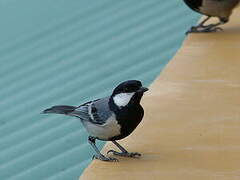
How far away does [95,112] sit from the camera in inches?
208

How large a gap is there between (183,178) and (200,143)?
55 centimetres

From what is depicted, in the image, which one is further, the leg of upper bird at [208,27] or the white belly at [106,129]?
the leg of upper bird at [208,27]

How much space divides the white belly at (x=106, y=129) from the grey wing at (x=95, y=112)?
0.03 meters

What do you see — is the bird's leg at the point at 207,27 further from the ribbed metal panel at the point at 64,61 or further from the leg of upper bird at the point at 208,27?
the ribbed metal panel at the point at 64,61

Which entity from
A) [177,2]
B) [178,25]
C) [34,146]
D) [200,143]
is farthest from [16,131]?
[177,2]

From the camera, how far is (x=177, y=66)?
6.96m

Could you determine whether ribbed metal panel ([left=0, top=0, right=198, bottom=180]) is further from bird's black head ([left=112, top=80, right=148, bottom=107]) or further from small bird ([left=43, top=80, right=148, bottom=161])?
bird's black head ([left=112, top=80, right=148, bottom=107])

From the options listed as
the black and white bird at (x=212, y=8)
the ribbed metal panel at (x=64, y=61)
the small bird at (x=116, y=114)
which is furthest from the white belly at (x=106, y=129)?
the black and white bird at (x=212, y=8)

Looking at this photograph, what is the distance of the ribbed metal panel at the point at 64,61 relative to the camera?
6055mm

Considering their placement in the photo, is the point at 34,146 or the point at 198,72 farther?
the point at 198,72

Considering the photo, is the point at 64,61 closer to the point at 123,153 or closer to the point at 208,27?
the point at 208,27

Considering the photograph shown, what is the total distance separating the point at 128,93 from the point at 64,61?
2.77 metres

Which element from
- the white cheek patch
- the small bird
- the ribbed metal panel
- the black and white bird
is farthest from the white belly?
the black and white bird

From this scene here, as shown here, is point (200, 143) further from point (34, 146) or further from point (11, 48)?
point (11, 48)
